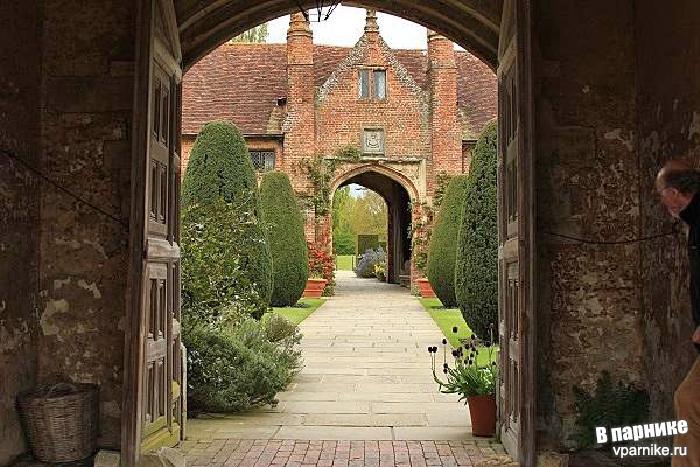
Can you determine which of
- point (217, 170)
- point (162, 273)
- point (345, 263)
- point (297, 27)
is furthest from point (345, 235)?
point (162, 273)

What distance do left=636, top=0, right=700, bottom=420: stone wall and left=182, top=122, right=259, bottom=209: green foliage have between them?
11.6 metres

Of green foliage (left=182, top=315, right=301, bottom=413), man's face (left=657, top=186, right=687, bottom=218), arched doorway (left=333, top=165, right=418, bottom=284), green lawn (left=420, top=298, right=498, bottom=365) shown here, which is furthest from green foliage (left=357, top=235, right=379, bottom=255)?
man's face (left=657, top=186, right=687, bottom=218)

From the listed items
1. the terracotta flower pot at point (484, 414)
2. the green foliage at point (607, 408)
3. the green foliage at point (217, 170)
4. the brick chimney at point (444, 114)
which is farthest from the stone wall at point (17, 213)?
the brick chimney at point (444, 114)

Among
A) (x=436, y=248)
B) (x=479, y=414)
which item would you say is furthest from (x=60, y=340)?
(x=436, y=248)

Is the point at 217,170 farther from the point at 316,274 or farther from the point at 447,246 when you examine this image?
the point at 316,274

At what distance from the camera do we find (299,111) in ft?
80.8

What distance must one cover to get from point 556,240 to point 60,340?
333cm

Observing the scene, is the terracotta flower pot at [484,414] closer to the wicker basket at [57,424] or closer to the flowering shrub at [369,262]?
the wicker basket at [57,424]

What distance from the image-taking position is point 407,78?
25.0 m

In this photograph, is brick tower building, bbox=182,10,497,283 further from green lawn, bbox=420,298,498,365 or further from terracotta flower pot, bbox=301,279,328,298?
green lawn, bbox=420,298,498,365

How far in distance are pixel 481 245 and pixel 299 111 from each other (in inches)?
524

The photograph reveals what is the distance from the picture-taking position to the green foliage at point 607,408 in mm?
5391

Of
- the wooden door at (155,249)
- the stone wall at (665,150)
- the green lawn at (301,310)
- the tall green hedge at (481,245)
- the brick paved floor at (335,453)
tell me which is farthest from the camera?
the green lawn at (301,310)

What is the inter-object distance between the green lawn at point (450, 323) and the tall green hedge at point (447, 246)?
0.48 meters
